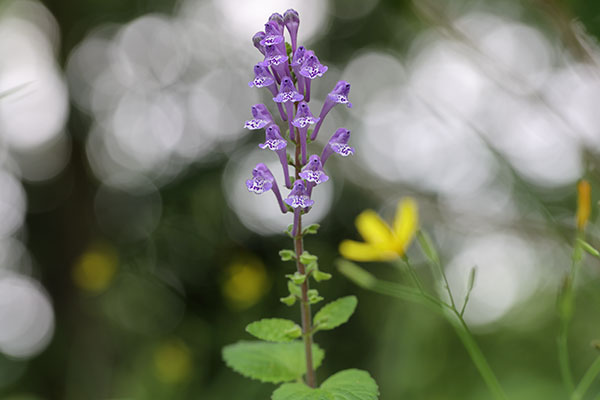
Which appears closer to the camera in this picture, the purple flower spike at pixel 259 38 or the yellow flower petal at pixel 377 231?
the purple flower spike at pixel 259 38

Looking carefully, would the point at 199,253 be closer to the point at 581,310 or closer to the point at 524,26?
the point at 581,310

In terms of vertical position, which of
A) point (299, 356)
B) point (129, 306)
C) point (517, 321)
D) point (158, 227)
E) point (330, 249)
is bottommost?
point (129, 306)

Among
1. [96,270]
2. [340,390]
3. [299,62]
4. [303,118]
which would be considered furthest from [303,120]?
[96,270]

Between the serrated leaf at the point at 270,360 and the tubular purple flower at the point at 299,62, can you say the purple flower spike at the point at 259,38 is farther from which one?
the serrated leaf at the point at 270,360

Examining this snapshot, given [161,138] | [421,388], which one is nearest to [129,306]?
[161,138]

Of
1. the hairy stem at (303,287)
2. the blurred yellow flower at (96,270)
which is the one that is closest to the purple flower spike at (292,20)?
the hairy stem at (303,287)

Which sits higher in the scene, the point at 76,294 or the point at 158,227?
the point at 158,227

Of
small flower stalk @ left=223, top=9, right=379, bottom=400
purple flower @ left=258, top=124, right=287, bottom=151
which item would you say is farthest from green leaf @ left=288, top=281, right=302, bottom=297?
purple flower @ left=258, top=124, right=287, bottom=151
